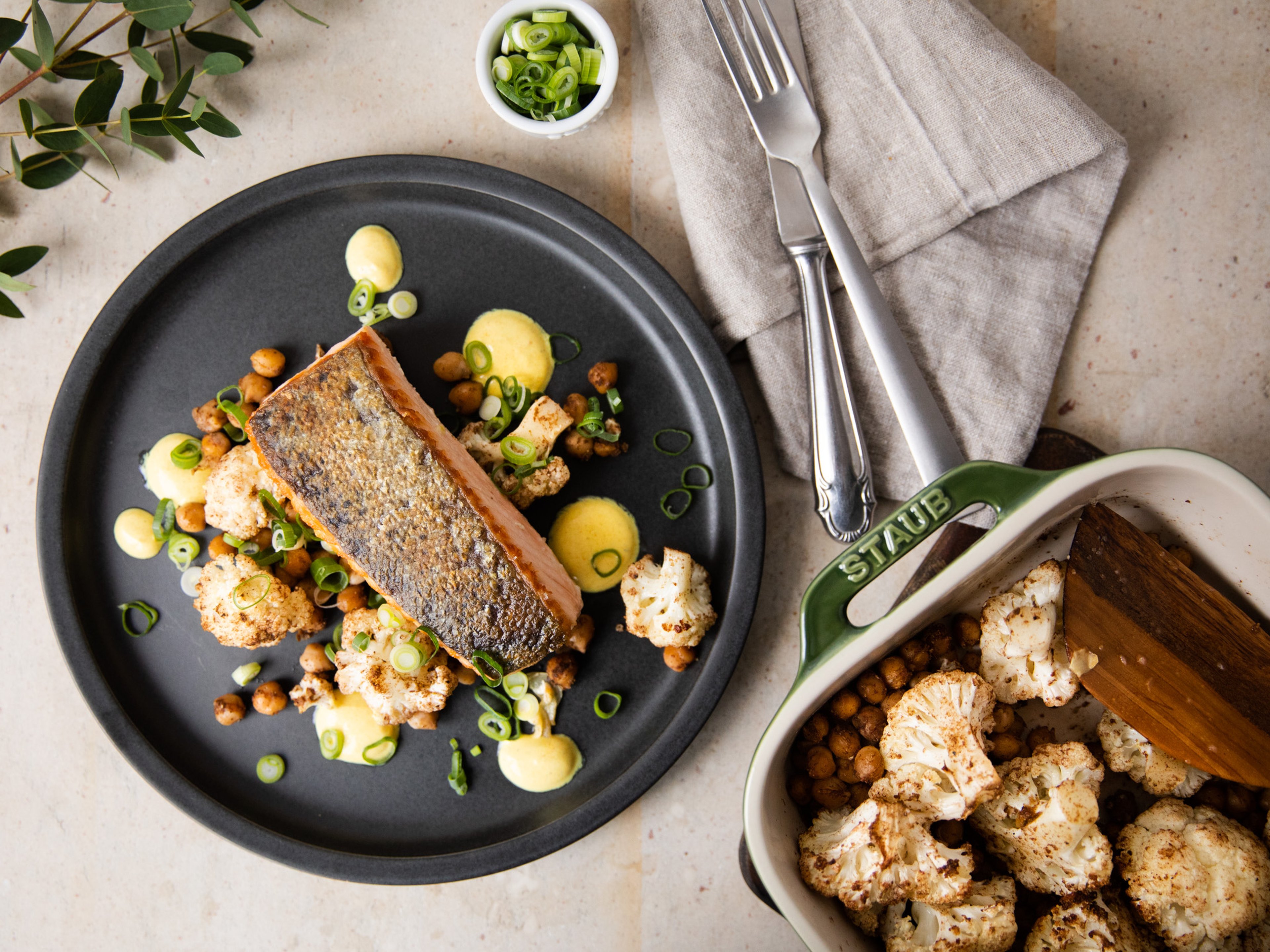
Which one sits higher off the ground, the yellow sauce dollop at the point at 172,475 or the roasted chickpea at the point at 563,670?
the yellow sauce dollop at the point at 172,475

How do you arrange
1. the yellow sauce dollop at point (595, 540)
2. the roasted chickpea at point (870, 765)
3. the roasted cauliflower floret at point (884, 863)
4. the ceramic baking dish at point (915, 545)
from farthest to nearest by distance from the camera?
the yellow sauce dollop at point (595, 540), the roasted chickpea at point (870, 765), the roasted cauliflower floret at point (884, 863), the ceramic baking dish at point (915, 545)

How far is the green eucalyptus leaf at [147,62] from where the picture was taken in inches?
69.9

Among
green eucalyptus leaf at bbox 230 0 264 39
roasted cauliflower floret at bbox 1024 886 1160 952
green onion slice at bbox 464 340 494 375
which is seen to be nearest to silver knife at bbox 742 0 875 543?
green onion slice at bbox 464 340 494 375

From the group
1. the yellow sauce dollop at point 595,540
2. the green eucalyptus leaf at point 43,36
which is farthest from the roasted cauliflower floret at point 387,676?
the green eucalyptus leaf at point 43,36

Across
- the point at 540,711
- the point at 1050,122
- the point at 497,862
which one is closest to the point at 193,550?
the point at 540,711

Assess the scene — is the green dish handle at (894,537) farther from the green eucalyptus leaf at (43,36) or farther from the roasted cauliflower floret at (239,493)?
the green eucalyptus leaf at (43,36)

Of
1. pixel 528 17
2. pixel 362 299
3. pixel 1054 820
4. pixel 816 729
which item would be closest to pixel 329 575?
pixel 362 299

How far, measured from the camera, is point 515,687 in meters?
1.96

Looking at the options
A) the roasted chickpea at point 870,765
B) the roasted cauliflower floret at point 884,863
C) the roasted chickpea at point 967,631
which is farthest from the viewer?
the roasted chickpea at point 967,631

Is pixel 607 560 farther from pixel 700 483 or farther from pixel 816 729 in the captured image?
pixel 816 729

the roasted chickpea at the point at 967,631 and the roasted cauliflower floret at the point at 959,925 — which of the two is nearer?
the roasted cauliflower floret at the point at 959,925

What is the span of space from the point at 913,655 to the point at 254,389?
1.79m

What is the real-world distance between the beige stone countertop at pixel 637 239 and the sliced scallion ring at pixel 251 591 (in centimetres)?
76

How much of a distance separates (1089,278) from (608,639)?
161cm
